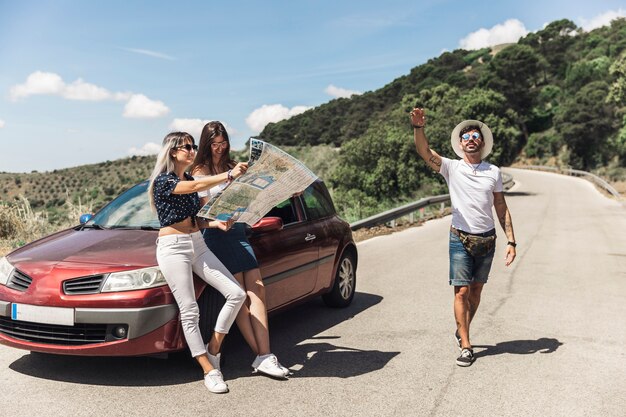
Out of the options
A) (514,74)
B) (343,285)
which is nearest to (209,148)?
(343,285)

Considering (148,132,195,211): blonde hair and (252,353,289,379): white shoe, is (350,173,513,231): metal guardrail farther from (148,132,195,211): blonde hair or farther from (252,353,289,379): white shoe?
(148,132,195,211): blonde hair

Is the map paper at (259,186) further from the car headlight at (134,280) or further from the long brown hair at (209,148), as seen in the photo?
the car headlight at (134,280)

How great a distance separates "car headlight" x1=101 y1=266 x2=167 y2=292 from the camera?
159 inches

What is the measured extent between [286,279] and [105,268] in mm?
1849

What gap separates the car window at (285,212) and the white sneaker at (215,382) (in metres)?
1.88

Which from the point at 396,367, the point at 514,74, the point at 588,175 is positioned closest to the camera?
the point at 396,367

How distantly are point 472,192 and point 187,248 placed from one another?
97.3 inches

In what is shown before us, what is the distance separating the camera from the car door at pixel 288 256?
5109 mm

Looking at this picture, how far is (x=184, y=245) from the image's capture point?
4.09 metres

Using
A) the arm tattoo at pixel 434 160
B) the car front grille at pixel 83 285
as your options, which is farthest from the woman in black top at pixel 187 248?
the arm tattoo at pixel 434 160

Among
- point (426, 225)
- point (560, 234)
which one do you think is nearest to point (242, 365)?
point (560, 234)

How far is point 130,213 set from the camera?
5.34 m

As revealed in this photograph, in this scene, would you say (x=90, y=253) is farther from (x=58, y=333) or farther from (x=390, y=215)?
(x=390, y=215)

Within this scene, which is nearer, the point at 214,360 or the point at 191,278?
the point at 191,278
